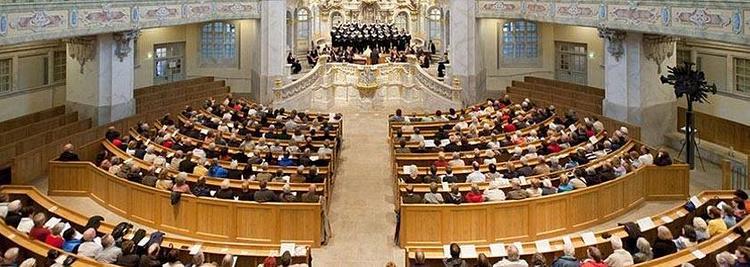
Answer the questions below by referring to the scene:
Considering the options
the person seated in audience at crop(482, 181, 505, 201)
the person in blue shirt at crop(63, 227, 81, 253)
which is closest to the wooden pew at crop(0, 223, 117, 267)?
the person in blue shirt at crop(63, 227, 81, 253)

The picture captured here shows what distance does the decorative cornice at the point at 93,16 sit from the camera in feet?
55.8

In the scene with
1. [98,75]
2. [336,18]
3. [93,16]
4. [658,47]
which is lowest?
[98,75]

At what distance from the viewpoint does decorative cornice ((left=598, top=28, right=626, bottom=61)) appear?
21219 mm

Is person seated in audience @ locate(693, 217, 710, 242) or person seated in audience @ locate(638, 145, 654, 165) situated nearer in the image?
person seated in audience @ locate(693, 217, 710, 242)

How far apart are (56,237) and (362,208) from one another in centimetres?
680

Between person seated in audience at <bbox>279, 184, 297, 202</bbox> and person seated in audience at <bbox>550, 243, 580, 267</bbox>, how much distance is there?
18.0ft

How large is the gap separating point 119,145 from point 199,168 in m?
3.60

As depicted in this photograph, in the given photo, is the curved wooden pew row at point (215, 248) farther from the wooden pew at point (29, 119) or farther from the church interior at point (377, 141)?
the wooden pew at point (29, 119)

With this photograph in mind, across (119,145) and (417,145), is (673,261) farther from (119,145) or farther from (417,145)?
(119,145)

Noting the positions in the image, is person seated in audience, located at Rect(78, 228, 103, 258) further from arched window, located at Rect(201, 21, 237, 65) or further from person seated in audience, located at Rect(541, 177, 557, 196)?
arched window, located at Rect(201, 21, 237, 65)

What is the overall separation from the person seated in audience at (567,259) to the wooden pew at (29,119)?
17904mm

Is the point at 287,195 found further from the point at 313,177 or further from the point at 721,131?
the point at 721,131

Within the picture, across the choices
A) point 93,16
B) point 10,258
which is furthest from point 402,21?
point 10,258

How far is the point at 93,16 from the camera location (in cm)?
1986
